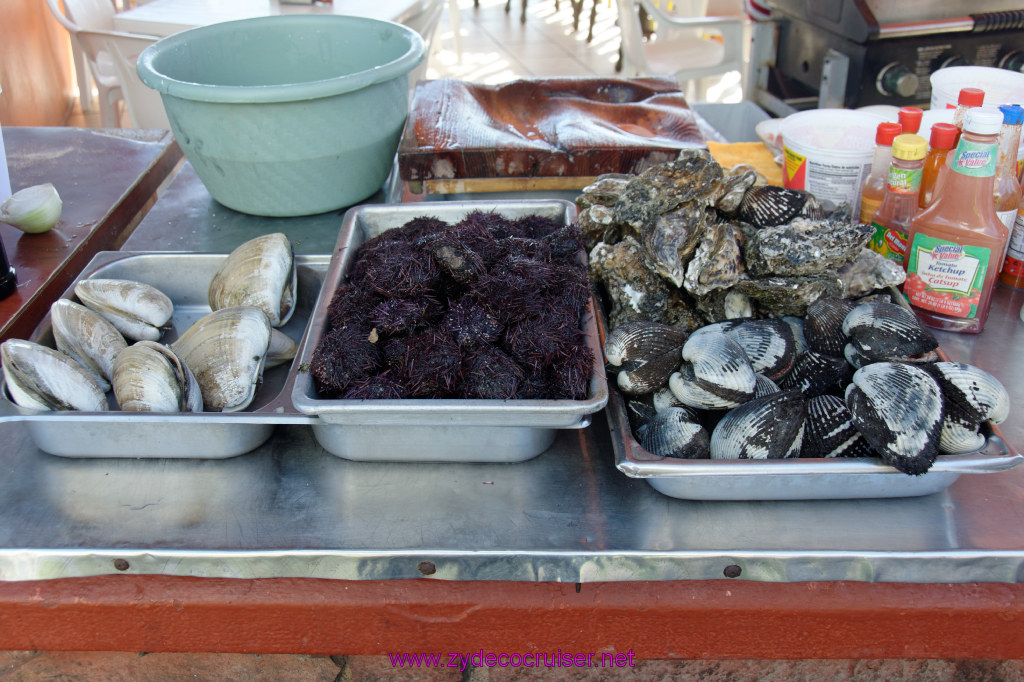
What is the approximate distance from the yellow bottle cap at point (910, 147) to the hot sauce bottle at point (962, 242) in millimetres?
51

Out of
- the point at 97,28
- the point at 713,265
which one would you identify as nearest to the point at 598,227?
the point at 713,265

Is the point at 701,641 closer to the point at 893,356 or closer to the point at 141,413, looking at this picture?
the point at 893,356

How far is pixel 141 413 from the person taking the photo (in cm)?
96

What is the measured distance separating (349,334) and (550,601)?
Result: 47 centimetres

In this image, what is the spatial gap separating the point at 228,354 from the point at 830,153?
4.01 ft

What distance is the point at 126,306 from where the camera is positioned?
1.25 metres

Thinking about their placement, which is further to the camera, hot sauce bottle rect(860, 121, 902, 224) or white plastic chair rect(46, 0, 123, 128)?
white plastic chair rect(46, 0, 123, 128)

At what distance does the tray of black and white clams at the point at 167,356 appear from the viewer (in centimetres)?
98

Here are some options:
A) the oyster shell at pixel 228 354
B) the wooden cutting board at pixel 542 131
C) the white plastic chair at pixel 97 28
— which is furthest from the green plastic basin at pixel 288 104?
the white plastic chair at pixel 97 28

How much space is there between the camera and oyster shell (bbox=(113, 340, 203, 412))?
38.9 inches

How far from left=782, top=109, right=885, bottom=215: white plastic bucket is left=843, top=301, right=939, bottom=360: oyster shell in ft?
1.36

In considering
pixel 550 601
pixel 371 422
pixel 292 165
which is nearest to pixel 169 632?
pixel 371 422

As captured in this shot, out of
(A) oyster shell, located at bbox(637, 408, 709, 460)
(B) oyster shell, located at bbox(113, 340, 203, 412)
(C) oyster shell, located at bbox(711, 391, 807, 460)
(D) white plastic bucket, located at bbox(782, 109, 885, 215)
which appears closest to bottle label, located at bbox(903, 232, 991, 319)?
(D) white plastic bucket, located at bbox(782, 109, 885, 215)

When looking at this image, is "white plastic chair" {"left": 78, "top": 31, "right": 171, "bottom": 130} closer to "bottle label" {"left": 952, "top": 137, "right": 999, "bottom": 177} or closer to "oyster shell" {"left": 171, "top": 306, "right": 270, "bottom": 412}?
"oyster shell" {"left": 171, "top": 306, "right": 270, "bottom": 412}
